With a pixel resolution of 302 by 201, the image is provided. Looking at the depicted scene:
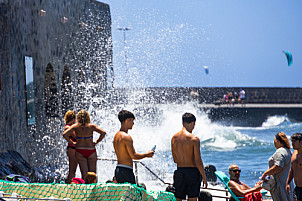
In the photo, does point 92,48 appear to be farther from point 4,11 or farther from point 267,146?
point 267,146

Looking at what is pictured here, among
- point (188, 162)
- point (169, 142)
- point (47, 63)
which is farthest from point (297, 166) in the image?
point (169, 142)

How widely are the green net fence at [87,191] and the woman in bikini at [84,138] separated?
2320 mm

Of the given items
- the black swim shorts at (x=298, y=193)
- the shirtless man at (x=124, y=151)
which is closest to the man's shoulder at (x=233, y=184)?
the black swim shorts at (x=298, y=193)

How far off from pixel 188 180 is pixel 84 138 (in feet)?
6.39

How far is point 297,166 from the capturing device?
608 cm

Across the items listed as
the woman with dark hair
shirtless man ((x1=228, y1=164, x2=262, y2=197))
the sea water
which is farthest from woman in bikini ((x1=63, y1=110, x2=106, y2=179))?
the sea water

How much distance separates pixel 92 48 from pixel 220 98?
2801cm

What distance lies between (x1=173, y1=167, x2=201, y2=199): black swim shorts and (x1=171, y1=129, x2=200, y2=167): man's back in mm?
76

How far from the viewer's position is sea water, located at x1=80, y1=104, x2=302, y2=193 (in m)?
14.3

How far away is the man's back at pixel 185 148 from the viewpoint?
19.7ft

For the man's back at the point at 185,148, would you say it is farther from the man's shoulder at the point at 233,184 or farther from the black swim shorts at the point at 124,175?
the man's shoulder at the point at 233,184

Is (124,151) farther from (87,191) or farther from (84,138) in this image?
(84,138)

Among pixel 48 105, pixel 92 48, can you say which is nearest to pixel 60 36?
pixel 48 105

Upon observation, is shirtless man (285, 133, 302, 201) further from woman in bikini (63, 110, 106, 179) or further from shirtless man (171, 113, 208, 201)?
woman in bikini (63, 110, 106, 179)
